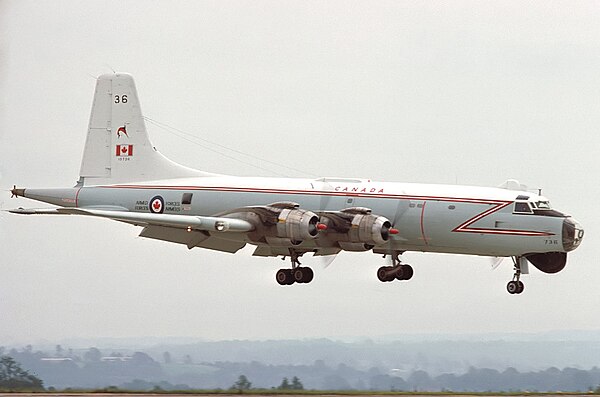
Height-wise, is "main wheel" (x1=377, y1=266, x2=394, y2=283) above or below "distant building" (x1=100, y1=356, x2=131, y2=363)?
above

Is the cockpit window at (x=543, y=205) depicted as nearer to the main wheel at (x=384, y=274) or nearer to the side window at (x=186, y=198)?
the main wheel at (x=384, y=274)

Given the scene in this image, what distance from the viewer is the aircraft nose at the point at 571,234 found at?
1649 inches

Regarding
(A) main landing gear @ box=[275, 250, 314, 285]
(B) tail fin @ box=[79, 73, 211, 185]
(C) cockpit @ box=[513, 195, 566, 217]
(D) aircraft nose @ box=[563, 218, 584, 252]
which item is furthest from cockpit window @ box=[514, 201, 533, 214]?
(B) tail fin @ box=[79, 73, 211, 185]

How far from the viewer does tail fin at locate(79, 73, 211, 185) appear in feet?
Answer: 163

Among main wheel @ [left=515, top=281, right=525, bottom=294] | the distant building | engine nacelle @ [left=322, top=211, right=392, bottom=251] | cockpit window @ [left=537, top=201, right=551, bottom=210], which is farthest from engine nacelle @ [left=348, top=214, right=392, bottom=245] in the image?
the distant building

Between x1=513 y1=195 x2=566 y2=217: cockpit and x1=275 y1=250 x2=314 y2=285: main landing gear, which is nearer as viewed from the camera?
x1=513 y1=195 x2=566 y2=217: cockpit

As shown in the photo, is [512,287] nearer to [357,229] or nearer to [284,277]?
[357,229]

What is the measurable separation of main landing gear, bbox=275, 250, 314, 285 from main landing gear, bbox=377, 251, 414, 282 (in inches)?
106

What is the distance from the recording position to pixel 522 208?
1658 inches

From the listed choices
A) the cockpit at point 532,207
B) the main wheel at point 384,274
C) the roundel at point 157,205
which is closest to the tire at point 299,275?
the main wheel at point 384,274

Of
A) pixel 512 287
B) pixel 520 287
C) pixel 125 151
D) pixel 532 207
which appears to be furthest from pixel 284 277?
pixel 532 207

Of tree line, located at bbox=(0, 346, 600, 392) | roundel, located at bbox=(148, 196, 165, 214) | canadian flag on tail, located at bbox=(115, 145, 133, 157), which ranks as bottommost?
tree line, located at bbox=(0, 346, 600, 392)

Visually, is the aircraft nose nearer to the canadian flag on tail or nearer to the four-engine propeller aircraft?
the four-engine propeller aircraft

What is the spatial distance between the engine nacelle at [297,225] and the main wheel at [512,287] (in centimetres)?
720
